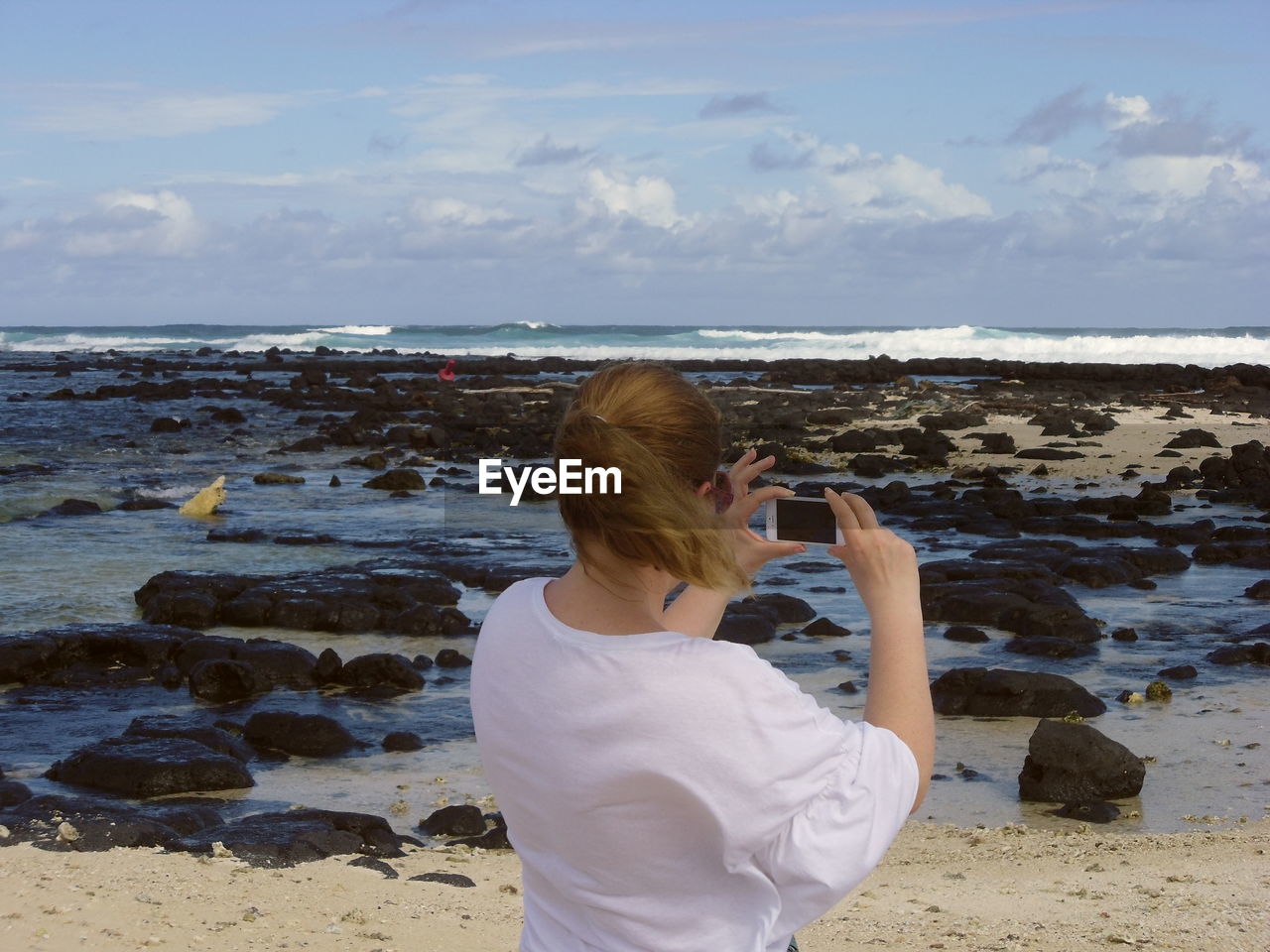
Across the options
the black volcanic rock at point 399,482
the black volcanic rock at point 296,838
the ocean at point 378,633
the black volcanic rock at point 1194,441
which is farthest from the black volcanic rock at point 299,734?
the black volcanic rock at point 1194,441

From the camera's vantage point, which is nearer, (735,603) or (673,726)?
(673,726)

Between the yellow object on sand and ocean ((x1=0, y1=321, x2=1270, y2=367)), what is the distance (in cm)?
2973

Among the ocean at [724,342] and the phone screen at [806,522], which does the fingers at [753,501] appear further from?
the ocean at [724,342]

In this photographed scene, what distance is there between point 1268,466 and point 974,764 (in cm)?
1429

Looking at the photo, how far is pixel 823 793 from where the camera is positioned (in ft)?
5.69

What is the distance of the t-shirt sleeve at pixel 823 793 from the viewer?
5.58 ft

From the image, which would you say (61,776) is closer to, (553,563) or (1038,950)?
(1038,950)

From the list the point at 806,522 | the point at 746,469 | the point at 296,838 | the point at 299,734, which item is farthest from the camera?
the point at 299,734

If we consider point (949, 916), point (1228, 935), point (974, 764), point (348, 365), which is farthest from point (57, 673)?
point (348, 365)

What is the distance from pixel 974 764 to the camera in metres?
7.41

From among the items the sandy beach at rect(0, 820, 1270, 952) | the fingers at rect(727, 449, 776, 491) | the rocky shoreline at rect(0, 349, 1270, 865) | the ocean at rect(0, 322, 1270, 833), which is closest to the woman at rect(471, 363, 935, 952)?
the fingers at rect(727, 449, 776, 491)

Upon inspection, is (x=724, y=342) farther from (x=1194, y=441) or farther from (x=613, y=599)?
(x=613, y=599)

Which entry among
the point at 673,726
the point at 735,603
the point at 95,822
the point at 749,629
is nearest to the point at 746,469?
the point at 673,726

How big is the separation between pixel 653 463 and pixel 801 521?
13.6 inches
